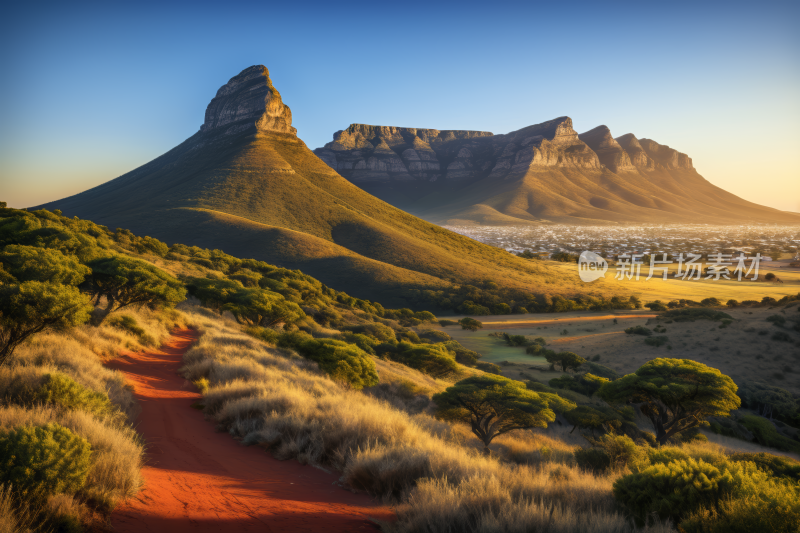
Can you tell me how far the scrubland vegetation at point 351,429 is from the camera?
406 centimetres

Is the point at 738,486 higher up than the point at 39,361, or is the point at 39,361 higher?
the point at 738,486

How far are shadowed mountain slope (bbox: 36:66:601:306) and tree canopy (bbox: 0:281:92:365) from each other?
178 ft

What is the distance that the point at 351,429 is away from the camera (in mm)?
6816

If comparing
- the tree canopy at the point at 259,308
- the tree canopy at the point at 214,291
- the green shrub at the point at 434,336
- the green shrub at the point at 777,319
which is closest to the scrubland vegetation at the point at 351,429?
the tree canopy at the point at 259,308

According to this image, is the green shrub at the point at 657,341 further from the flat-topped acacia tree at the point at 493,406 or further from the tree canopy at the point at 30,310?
the tree canopy at the point at 30,310

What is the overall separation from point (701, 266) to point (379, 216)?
77580mm

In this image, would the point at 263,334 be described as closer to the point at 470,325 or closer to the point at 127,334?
the point at 127,334

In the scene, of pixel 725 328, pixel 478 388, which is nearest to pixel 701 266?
pixel 725 328

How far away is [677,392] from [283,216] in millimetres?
80970

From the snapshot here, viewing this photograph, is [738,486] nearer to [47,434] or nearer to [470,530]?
[470,530]

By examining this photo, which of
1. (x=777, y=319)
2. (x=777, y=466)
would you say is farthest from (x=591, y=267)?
(x=777, y=466)

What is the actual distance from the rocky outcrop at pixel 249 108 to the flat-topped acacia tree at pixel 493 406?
405 ft

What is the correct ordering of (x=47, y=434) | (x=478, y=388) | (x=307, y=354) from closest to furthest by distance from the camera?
(x=47, y=434), (x=478, y=388), (x=307, y=354)

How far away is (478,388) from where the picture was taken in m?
12.7
